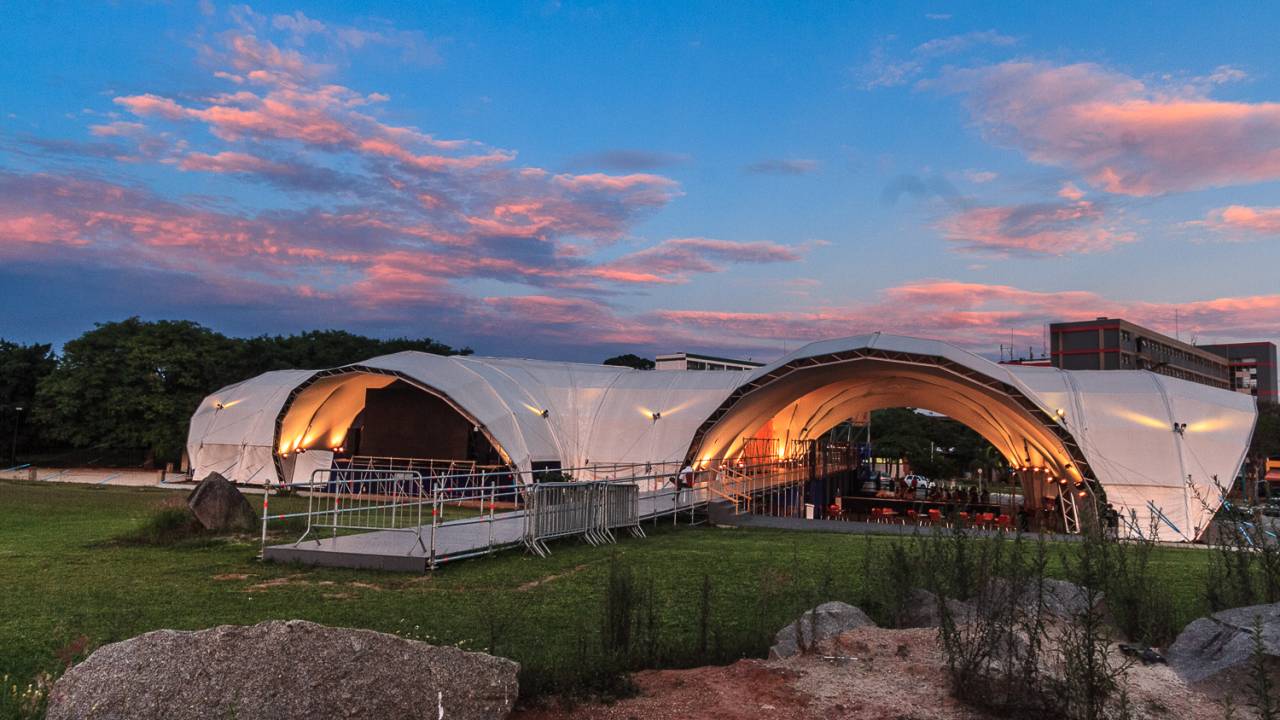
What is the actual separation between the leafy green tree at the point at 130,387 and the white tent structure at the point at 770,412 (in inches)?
324

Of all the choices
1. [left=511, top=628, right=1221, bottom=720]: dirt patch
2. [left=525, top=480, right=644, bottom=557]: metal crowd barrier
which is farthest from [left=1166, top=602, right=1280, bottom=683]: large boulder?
[left=525, top=480, right=644, bottom=557]: metal crowd barrier

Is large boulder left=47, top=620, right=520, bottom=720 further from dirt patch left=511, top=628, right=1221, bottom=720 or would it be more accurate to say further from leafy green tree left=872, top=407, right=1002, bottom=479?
leafy green tree left=872, top=407, right=1002, bottom=479

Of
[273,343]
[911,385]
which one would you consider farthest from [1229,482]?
[273,343]

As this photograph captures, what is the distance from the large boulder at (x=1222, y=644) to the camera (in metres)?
4.97

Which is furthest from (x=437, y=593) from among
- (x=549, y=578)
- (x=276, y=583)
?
(x=276, y=583)

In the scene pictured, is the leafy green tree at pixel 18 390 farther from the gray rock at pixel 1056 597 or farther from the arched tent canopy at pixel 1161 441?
the gray rock at pixel 1056 597

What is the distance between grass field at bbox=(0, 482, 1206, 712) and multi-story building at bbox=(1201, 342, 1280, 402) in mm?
105839

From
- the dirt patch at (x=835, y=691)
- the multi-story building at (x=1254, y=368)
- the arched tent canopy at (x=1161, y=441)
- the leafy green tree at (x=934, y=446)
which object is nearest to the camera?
the dirt patch at (x=835, y=691)

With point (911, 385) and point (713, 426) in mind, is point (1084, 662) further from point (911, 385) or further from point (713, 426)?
point (911, 385)

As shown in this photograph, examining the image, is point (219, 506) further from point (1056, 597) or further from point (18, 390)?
point (18, 390)

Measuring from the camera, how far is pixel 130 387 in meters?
38.8

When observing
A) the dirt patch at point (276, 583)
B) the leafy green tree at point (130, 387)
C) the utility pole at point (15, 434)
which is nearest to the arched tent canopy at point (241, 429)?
the leafy green tree at point (130, 387)

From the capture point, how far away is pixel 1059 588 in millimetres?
6527

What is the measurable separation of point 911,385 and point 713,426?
10.4 metres
